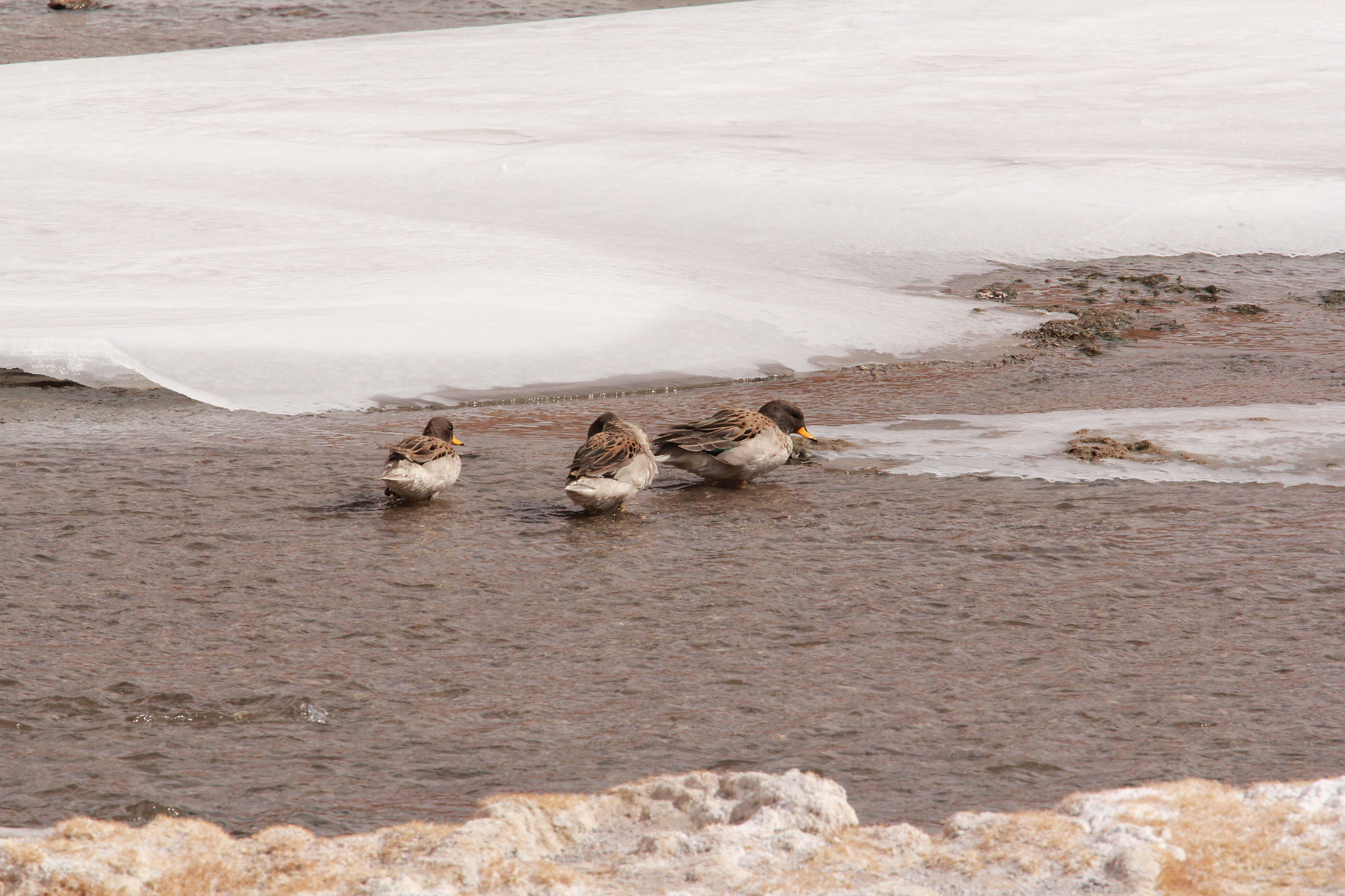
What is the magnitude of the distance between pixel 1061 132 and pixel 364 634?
428 inches

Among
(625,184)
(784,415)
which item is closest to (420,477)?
(784,415)

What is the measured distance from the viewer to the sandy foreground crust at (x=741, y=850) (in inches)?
96.7

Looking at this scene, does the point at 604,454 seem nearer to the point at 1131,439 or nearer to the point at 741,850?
the point at 1131,439

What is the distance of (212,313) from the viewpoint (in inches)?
317

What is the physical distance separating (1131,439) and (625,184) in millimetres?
6193

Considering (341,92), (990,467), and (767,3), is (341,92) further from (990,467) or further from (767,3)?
(990,467)

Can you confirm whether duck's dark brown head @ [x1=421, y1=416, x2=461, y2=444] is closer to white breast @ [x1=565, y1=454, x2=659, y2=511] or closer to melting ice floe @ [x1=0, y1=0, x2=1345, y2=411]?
white breast @ [x1=565, y1=454, x2=659, y2=511]

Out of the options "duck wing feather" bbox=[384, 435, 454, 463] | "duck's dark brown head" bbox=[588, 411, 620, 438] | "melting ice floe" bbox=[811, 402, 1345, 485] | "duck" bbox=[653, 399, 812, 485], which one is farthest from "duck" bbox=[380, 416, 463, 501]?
"melting ice floe" bbox=[811, 402, 1345, 485]

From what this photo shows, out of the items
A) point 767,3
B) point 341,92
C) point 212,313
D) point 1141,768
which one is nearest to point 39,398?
point 212,313

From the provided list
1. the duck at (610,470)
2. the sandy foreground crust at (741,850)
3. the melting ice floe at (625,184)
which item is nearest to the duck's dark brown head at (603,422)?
the duck at (610,470)

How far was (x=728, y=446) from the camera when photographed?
5.86 m

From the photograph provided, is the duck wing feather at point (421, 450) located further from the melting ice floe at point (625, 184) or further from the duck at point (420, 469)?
the melting ice floe at point (625, 184)

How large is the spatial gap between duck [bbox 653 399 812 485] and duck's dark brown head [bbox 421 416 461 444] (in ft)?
3.00

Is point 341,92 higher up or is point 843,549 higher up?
point 341,92
